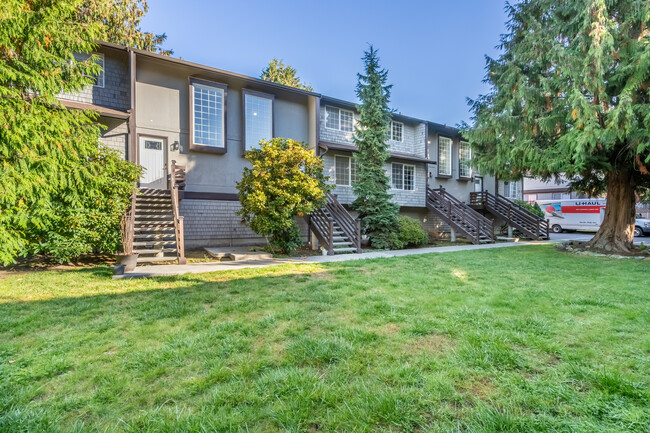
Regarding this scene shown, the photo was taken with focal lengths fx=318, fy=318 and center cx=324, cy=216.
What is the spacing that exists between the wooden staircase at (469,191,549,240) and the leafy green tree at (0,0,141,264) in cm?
1856

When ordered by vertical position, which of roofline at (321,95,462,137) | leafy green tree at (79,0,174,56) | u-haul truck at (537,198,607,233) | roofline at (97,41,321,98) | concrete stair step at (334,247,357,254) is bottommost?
concrete stair step at (334,247,357,254)

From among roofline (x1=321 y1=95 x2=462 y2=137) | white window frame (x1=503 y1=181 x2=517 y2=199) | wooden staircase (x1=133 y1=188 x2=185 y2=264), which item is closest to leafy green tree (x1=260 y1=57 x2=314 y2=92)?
roofline (x1=321 y1=95 x2=462 y2=137)

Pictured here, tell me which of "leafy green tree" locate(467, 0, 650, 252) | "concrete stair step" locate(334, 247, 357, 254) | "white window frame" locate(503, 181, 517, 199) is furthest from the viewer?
"white window frame" locate(503, 181, 517, 199)

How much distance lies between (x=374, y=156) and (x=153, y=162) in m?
8.51

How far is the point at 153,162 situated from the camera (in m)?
11.8

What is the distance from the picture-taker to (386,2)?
60.7ft

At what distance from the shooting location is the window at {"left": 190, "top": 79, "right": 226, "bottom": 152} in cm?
1198

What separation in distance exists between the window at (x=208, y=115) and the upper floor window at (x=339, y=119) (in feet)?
16.3

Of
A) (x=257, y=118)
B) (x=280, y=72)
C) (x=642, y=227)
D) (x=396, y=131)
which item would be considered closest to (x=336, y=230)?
(x=257, y=118)

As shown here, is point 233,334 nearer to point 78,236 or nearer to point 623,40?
point 78,236

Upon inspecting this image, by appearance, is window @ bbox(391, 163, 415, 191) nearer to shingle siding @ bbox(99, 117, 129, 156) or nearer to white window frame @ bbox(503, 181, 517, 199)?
white window frame @ bbox(503, 181, 517, 199)

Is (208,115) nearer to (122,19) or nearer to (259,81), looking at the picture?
(259,81)

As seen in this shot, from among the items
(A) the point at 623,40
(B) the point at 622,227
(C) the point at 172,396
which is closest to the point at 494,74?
(A) the point at 623,40

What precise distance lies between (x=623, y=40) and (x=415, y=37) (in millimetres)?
20911
